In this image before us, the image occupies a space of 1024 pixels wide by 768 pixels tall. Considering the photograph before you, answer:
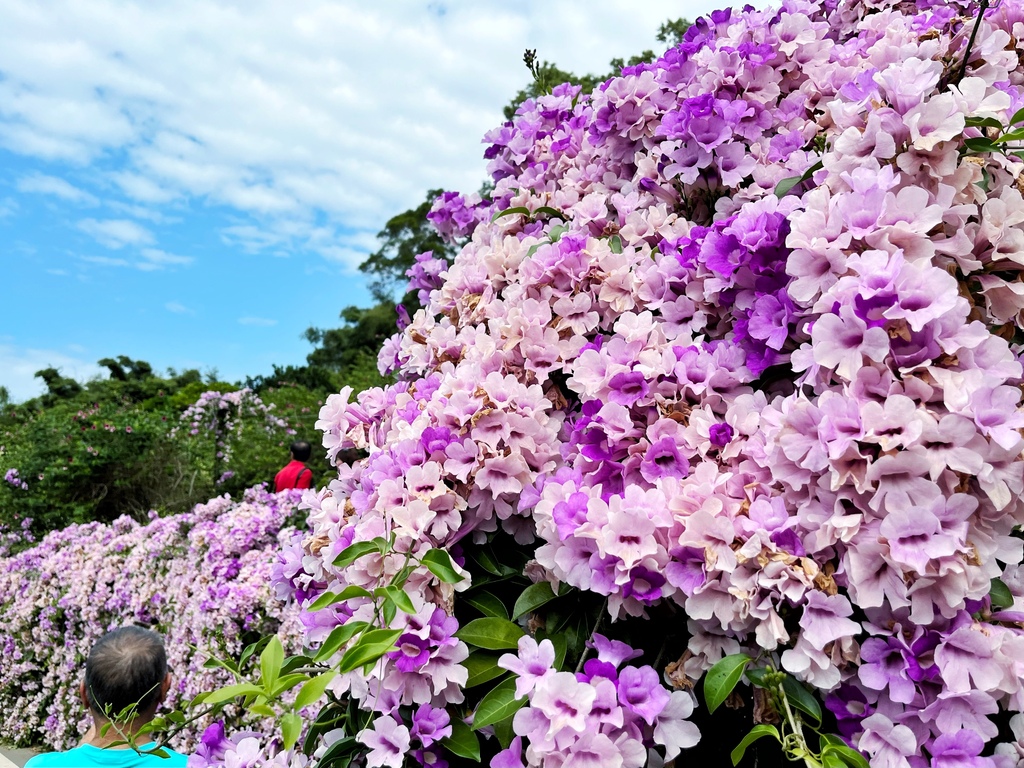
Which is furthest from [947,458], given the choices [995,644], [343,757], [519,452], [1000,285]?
[343,757]

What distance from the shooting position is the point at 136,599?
4598 millimetres

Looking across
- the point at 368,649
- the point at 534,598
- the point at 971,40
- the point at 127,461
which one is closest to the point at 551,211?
the point at 971,40

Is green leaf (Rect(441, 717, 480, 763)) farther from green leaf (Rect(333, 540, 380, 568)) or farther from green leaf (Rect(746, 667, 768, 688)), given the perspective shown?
green leaf (Rect(746, 667, 768, 688))

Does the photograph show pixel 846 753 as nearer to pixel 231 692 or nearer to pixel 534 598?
pixel 534 598

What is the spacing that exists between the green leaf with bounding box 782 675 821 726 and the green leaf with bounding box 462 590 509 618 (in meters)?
0.42

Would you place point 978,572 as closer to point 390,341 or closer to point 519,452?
point 519,452

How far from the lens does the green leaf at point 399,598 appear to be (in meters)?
0.88

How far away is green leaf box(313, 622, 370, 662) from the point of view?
825 mm

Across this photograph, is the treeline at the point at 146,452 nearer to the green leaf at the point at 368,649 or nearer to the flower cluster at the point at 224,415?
the flower cluster at the point at 224,415

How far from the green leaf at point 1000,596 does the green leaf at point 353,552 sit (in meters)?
0.82

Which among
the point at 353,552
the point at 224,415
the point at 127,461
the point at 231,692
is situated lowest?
the point at 231,692

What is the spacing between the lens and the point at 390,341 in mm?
2043

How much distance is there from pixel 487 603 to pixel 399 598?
322mm

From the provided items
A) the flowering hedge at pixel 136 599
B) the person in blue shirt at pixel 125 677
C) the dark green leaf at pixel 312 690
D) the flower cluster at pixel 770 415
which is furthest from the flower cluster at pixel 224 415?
the dark green leaf at pixel 312 690
